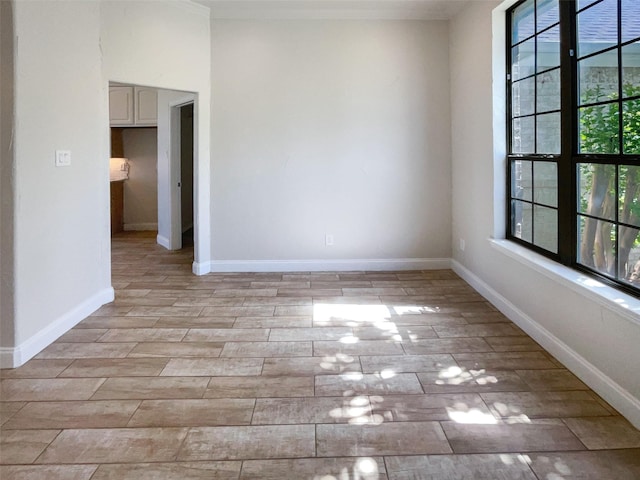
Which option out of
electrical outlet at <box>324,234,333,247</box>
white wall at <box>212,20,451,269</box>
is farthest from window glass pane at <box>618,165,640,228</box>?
electrical outlet at <box>324,234,333,247</box>

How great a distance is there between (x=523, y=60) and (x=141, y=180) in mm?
6646

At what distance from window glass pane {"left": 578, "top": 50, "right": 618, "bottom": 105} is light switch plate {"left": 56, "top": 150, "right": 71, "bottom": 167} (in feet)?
11.0

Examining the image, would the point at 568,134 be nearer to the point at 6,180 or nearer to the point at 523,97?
the point at 523,97

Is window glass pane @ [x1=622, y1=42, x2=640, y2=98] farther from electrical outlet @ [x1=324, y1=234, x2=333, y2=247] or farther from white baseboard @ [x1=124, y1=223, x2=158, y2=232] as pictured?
white baseboard @ [x1=124, y1=223, x2=158, y2=232]

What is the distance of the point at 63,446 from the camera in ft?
6.46

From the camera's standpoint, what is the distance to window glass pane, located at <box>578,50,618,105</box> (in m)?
2.49

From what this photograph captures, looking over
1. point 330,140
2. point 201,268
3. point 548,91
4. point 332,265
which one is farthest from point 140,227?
point 548,91

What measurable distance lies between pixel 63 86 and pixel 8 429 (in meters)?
2.25

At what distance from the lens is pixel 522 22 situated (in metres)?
3.64

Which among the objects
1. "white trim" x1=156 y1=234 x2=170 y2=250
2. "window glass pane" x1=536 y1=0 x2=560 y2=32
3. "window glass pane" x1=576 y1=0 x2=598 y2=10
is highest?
"window glass pane" x1=536 y1=0 x2=560 y2=32

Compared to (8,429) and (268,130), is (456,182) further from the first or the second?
(8,429)

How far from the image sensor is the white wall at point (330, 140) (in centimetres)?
500

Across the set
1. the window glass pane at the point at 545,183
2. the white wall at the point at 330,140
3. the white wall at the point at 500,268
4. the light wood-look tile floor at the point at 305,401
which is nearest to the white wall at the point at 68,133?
the light wood-look tile floor at the point at 305,401

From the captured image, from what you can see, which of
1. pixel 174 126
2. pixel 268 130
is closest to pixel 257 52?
pixel 268 130
